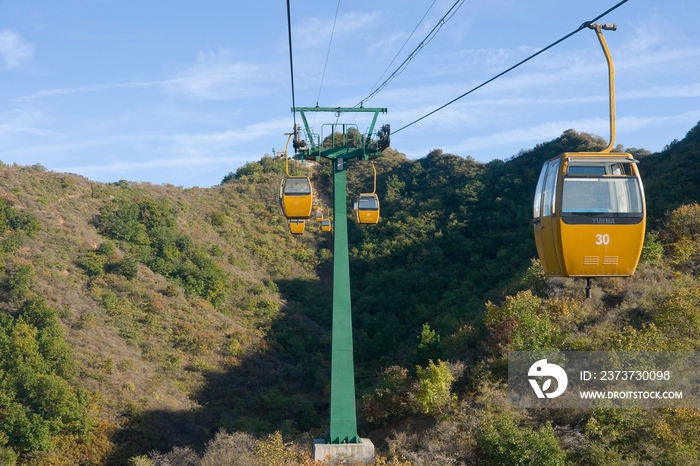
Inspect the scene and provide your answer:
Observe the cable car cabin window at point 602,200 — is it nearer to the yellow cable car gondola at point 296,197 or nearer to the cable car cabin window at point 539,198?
the cable car cabin window at point 539,198

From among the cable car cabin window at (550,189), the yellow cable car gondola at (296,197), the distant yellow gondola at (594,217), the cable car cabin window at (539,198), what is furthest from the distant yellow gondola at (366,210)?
the distant yellow gondola at (594,217)

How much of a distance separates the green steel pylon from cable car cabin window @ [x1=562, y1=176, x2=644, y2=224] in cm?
1062

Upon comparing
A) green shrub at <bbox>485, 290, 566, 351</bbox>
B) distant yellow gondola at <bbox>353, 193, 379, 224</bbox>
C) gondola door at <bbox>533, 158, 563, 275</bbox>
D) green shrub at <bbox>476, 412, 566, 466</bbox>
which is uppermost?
distant yellow gondola at <bbox>353, 193, 379, 224</bbox>

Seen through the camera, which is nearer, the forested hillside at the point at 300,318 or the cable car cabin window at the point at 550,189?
the cable car cabin window at the point at 550,189

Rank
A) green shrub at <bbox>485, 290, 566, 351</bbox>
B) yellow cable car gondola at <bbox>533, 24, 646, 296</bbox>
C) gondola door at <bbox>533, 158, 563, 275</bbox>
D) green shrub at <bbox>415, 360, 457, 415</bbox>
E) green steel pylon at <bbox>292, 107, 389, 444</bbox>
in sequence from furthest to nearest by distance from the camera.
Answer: green shrub at <bbox>485, 290, 566, 351</bbox> → green shrub at <bbox>415, 360, 457, 415</bbox> → green steel pylon at <bbox>292, 107, 389, 444</bbox> → gondola door at <bbox>533, 158, 563, 275</bbox> → yellow cable car gondola at <bbox>533, 24, 646, 296</bbox>

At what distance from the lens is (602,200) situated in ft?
35.6

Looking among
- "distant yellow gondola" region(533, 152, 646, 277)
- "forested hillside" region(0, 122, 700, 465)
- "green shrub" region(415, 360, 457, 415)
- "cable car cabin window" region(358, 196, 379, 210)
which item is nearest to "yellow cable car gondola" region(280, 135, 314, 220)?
"cable car cabin window" region(358, 196, 379, 210)

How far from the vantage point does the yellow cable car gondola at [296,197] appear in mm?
21562

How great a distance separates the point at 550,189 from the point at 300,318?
38529mm

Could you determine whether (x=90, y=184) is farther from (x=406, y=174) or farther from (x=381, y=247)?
(x=406, y=174)

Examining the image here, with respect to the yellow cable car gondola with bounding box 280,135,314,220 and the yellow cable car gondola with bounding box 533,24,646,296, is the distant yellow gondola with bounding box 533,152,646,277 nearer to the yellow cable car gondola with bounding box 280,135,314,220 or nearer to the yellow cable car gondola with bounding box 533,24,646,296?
the yellow cable car gondola with bounding box 533,24,646,296

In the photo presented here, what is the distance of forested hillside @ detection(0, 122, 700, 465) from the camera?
22.7 meters

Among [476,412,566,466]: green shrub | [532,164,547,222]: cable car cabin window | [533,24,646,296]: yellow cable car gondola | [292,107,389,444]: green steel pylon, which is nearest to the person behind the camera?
[533,24,646,296]: yellow cable car gondola

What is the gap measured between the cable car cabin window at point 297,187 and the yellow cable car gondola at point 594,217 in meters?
11.6
